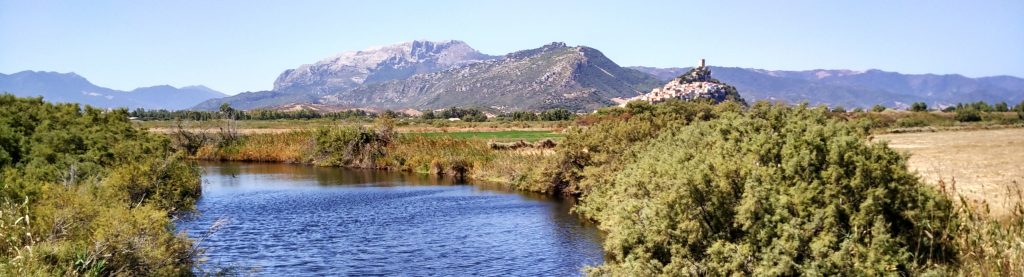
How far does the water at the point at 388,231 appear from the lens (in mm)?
25594

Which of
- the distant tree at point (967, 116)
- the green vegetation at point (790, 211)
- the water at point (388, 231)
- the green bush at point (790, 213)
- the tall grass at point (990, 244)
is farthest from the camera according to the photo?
the distant tree at point (967, 116)

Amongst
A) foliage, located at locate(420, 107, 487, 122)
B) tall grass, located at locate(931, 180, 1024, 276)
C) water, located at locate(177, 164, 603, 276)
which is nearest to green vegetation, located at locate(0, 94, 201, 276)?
water, located at locate(177, 164, 603, 276)

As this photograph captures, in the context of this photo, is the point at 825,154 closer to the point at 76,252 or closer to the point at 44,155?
the point at 76,252

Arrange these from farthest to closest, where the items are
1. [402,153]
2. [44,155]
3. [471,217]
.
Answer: [402,153]
[471,217]
[44,155]

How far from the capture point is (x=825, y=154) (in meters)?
16.0

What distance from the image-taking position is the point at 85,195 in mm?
19031

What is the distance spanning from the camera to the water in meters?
25.6

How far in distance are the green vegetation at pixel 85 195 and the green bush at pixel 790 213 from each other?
1032 cm

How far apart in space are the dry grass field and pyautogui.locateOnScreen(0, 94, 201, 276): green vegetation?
17601 millimetres

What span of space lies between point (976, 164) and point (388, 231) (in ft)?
99.2

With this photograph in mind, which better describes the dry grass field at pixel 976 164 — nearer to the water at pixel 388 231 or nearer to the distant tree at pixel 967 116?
the water at pixel 388 231

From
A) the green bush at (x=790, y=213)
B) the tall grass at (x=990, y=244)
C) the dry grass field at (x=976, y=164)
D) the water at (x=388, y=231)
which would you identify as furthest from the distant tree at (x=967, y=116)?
the tall grass at (x=990, y=244)

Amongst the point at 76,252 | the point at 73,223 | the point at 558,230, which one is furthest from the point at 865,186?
the point at 558,230

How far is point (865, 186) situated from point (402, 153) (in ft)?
192
